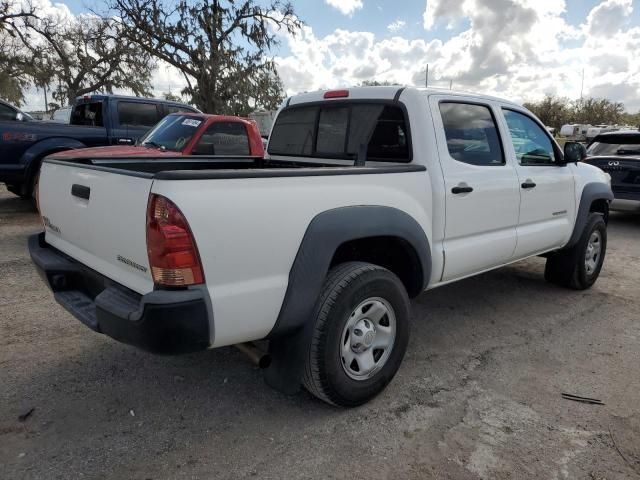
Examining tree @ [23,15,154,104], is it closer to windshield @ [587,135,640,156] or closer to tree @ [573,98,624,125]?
windshield @ [587,135,640,156]

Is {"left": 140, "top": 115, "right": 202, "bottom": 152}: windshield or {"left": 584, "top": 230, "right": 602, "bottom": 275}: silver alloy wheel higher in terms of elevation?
{"left": 140, "top": 115, "right": 202, "bottom": 152}: windshield

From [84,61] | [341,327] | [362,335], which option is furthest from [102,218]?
[84,61]

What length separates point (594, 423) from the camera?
2.82 meters

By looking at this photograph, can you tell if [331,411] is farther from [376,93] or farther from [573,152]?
[573,152]

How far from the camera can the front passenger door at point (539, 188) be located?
4039 mm

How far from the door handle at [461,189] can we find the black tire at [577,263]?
86.4 inches

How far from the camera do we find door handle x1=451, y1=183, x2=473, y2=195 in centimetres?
A: 330

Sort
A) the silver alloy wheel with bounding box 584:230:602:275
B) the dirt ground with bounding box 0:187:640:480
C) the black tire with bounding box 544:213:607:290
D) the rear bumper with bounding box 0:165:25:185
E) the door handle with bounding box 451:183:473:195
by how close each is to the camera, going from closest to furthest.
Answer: the dirt ground with bounding box 0:187:640:480 < the door handle with bounding box 451:183:473:195 < the black tire with bounding box 544:213:607:290 < the silver alloy wheel with bounding box 584:230:602:275 < the rear bumper with bounding box 0:165:25:185

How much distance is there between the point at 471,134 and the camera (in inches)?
143

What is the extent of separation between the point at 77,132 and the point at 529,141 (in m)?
7.00

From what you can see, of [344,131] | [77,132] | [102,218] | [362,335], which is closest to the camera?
[102,218]

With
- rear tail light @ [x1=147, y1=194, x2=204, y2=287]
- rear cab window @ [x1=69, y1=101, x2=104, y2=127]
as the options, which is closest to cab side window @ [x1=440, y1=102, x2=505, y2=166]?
rear tail light @ [x1=147, y1=194, x2=204, y2=287]

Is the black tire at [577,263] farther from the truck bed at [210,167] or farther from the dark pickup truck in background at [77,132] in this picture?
the dark pickup truck in background at [77,132]

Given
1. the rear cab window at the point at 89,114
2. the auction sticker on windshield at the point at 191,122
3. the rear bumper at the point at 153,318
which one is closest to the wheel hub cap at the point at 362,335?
the rear bumper at the point at 153,318
